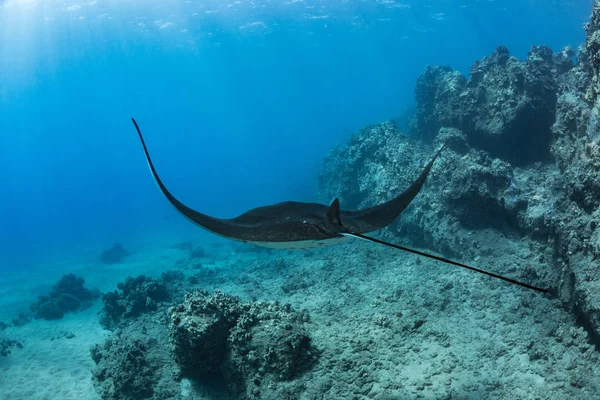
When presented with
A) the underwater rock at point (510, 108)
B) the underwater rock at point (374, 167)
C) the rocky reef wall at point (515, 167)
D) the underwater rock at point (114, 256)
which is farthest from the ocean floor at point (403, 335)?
the underwater rock at point (114, 256)

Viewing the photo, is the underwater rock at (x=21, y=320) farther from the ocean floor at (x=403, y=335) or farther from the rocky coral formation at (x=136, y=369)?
the rocky coral formation at (x=136, y=369)

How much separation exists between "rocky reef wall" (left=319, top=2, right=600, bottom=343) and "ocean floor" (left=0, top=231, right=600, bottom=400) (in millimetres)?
562

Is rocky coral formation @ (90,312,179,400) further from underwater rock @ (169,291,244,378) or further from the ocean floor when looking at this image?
underwater rock @ (169,291,244,378)

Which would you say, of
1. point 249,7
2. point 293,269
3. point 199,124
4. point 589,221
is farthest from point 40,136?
point 589,221

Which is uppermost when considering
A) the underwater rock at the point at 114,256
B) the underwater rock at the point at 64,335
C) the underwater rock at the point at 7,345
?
the underwater rock at the point at 114,256

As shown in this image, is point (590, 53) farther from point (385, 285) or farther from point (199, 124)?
point (199, 124)

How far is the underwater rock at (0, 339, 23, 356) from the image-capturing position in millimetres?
9890

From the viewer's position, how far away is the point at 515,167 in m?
10.3

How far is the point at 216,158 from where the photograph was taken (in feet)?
388

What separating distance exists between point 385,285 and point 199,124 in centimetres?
15239

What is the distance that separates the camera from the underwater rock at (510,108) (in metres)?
10.3

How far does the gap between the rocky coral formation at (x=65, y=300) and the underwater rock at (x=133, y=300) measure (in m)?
3.42

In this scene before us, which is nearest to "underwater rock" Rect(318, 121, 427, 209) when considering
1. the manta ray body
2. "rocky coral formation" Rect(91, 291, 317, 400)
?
"rocky coral formation" Rect(91, 291, 317, 400)

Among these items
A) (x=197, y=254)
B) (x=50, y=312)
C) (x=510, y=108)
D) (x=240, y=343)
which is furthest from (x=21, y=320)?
(x=510, y=108)
